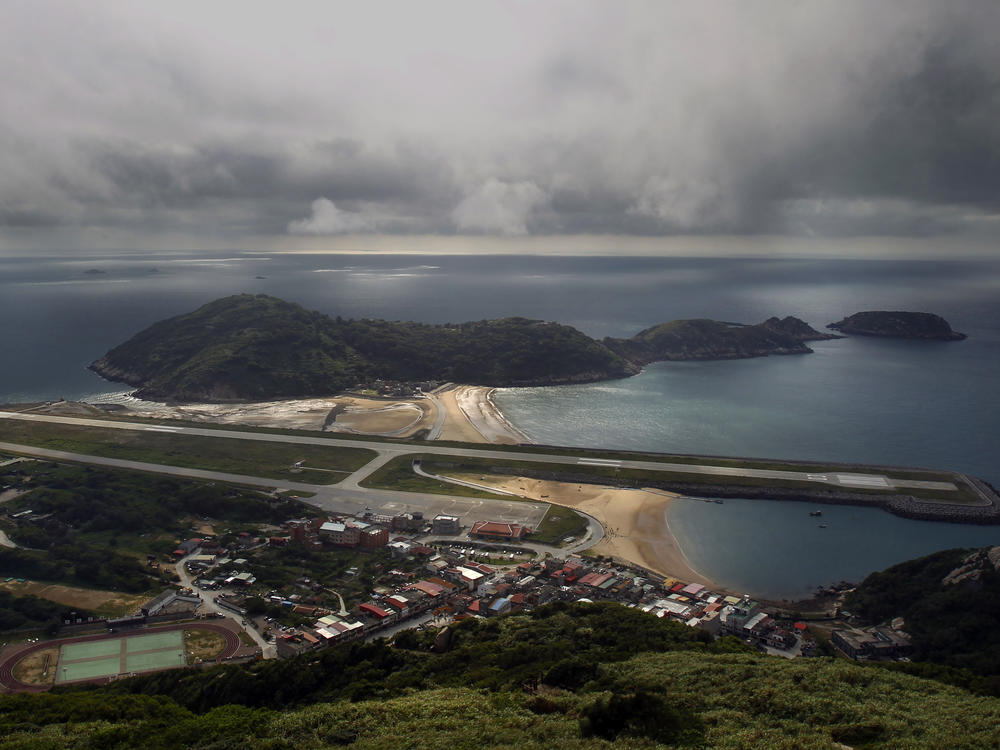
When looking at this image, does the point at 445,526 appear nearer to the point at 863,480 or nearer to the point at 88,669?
the point at 88,669

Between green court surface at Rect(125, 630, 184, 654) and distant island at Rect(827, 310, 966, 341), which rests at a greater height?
distant island at Rect(827, 310, 966, 341)

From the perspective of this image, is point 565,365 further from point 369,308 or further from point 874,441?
point 369,308

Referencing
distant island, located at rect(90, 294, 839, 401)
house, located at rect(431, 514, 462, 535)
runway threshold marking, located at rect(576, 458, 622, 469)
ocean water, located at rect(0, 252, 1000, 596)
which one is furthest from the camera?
distant island, located at rect(90, 294, 839, 401)

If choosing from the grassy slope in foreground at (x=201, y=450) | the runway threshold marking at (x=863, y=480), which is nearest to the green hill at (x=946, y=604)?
the runway threshold marking at (x=863, y=480)

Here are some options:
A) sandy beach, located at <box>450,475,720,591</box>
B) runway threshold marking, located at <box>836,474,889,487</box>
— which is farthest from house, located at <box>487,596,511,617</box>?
runway threshold marking, located at <box>836,474,889,487</box>

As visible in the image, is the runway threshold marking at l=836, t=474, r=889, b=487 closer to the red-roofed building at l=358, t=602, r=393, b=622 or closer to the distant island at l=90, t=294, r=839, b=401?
the red-roofed building at l=358, t=602, r=393, b=622

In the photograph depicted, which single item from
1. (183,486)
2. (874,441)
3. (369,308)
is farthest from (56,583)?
(369,308)
